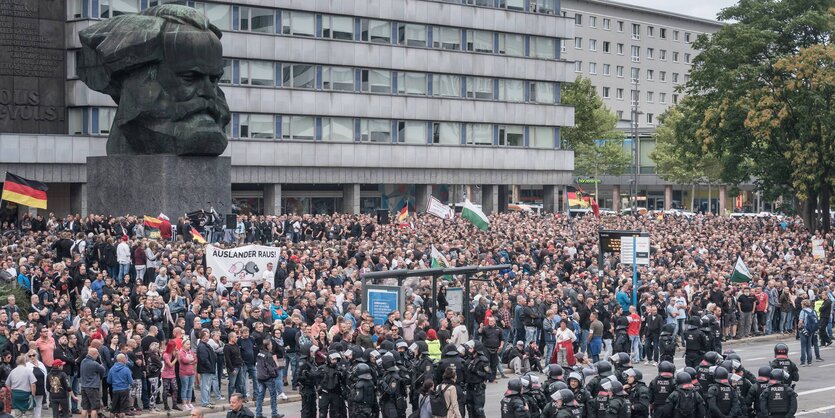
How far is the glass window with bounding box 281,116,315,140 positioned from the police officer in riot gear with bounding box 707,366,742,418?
1981 inches

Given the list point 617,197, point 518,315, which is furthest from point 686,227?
point 617,197

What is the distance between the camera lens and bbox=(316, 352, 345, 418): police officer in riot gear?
21.1 m

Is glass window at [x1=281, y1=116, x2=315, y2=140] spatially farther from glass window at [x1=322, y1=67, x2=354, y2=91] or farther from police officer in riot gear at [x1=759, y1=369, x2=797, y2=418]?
police officer in riot gear at [x1=759, y1=369, x2=797, y2=418]

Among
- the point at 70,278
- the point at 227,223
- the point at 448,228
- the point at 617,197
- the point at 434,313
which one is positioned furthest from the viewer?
the point at 617,197

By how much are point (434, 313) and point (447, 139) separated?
5011cm

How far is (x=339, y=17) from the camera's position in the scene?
69625mm

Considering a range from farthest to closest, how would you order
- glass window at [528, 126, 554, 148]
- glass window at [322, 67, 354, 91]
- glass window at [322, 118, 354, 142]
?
glass window at [528, 126, 554, 148]
glass window at [322, 118, 354, 142]
glass window at [322, 67, 354, 91]

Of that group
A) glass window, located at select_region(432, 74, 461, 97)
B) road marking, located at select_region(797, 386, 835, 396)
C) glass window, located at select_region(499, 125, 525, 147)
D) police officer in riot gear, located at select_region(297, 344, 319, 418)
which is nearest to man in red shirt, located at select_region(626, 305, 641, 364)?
road marking, located at select_region(797, 386, 835, 396)

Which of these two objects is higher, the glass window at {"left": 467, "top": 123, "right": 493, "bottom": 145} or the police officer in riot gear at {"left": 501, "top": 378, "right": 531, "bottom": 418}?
the glass window at {"left": 467, "top": 123, "right": 493, "bottom": 145}

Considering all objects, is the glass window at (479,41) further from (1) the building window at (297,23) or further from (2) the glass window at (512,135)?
(1) the building window at (297,23)

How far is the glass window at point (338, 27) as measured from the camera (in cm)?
6912

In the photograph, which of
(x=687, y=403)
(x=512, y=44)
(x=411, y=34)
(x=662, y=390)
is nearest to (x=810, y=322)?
(x=662, y=390)

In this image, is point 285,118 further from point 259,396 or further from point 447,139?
point 259,396

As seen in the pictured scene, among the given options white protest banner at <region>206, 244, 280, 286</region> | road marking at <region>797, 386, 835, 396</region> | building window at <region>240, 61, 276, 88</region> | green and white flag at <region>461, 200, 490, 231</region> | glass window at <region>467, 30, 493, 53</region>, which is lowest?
road marking at <region>797, 386, 835, 396</region>
